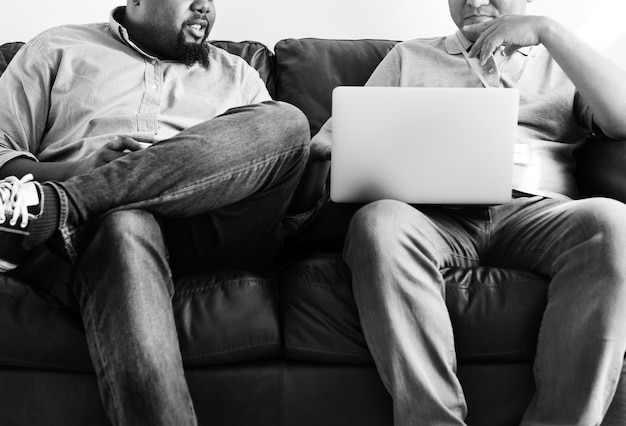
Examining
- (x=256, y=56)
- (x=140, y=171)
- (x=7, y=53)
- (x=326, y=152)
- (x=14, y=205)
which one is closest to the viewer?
(x=14, y=205)

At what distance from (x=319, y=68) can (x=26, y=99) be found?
0.76 metres

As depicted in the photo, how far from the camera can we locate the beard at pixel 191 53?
1.74 meters

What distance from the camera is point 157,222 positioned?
3.80ft

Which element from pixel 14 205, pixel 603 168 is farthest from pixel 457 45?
pixel 14 205

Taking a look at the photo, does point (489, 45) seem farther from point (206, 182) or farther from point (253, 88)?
point (206, 182)

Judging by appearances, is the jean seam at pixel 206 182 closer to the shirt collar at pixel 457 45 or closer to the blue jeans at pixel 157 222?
the blue jeans at pixel 157 222

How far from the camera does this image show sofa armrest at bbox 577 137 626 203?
145 centimetres

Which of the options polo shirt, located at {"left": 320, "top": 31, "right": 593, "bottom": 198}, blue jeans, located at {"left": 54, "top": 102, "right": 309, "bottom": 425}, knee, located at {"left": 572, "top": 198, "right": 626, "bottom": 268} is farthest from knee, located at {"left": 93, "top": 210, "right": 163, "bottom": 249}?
knee, located at {"left": 572, "top": 198, "right": 626, "bottom": 268}

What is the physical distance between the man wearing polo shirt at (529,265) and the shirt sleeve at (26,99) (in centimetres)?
66

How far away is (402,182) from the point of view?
1.26m

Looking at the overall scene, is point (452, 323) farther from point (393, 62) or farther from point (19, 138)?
point (19, 138)

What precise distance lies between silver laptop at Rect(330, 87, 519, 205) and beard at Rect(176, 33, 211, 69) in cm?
64

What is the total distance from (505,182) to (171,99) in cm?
85

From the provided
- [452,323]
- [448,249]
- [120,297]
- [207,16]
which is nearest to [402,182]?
[448,249]
